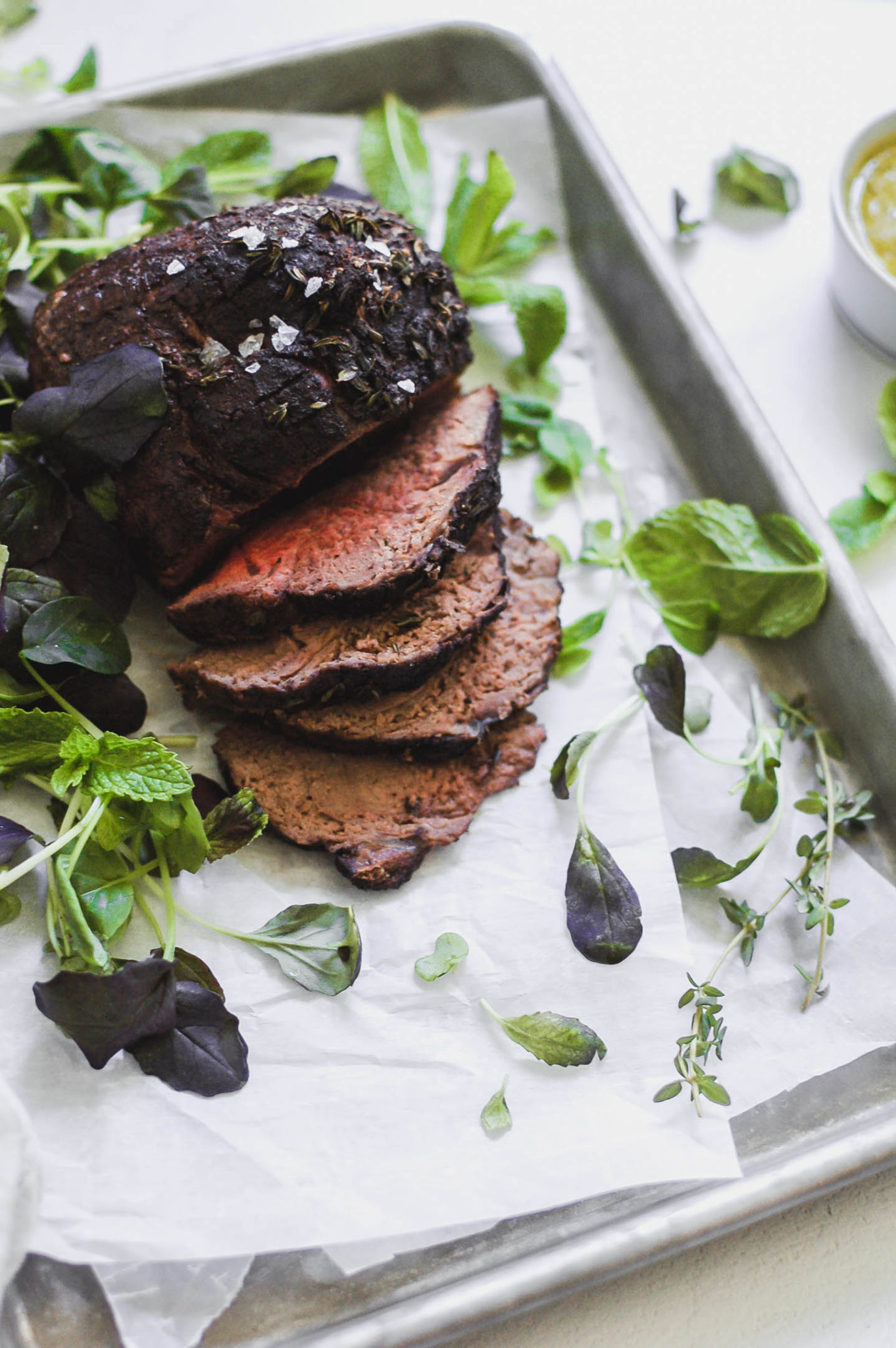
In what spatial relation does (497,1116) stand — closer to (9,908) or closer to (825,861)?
(825,861)

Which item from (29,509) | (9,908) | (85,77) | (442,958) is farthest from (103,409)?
(85,77)

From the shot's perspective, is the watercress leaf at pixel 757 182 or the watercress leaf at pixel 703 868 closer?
the watercress leaf at pixel 703 868

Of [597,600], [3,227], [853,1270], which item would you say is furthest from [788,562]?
[3,227]

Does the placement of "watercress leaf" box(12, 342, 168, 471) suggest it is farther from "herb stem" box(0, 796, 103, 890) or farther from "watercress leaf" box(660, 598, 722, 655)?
"watercress leaf" box(660, 598, 722, 655)

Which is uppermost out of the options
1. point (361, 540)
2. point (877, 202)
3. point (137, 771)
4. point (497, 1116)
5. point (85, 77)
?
point (85, 77)

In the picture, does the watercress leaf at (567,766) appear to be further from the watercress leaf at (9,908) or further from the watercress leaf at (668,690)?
the watercress leaf at (9,908)

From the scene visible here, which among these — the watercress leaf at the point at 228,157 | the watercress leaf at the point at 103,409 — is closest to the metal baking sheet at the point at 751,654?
the watercress leaf at the point at 228,157
